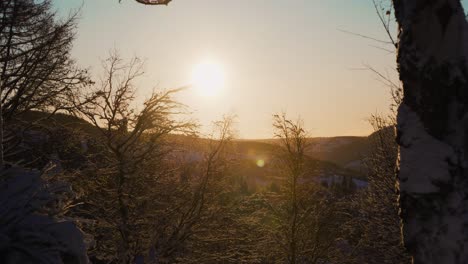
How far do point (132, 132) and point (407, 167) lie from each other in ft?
35.0

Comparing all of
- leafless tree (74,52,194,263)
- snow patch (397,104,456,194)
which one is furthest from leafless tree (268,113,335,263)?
snow patch (397,104,456,194)

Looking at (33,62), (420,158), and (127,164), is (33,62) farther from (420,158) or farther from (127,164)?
(420,158)

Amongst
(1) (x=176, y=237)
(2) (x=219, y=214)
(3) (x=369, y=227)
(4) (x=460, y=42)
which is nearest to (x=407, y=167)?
(4) (x=460, y=42)

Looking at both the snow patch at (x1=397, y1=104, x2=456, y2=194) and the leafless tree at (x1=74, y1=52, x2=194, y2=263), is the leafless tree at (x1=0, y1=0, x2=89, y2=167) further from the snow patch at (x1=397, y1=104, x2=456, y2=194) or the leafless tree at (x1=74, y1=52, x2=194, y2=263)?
the snow patch at (x1=397, y1=104, x2=456, y2=194)

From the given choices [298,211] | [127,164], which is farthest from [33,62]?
[298,211]

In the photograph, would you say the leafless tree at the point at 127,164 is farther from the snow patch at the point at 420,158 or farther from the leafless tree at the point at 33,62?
the snow patch at the point at 420,158

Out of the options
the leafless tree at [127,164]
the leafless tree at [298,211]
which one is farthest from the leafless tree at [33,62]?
the leafless tree at [298,211]

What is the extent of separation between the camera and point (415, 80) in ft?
10.5

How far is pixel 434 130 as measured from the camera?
312 centimetres

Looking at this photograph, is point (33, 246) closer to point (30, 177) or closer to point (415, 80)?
point (30, 177)

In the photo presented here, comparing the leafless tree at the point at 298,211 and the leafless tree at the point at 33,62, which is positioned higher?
the leafless tree at the point at 33,62

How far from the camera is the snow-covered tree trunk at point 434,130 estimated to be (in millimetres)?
2916

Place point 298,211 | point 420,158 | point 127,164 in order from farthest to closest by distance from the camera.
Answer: point 298,211 → point 127,164 → point 420,158

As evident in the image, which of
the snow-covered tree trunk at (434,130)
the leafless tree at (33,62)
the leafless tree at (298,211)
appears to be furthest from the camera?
the leafless tree at (298,211)
